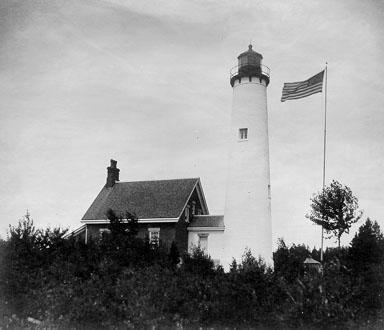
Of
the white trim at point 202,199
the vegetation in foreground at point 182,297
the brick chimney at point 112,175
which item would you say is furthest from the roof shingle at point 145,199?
the vegetation in foreground at point 182,297

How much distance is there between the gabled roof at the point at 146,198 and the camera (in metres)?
31.3

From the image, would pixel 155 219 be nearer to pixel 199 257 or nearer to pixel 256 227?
pixel 256 227

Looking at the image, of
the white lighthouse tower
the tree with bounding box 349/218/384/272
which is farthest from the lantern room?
the tree with bounding box 349/218/384/272

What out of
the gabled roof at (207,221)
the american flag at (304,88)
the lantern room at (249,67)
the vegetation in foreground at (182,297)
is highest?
the lantern room at (249,67)

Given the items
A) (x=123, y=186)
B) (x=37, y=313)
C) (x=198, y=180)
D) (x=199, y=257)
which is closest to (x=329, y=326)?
(x=37, y=313)

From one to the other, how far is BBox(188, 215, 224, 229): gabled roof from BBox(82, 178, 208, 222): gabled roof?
174 cm

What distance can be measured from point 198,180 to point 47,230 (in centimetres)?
1611

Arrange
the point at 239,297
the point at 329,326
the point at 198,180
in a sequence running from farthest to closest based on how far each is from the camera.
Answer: the point at 198,180 → the point at 239,297 → the point at 329,326

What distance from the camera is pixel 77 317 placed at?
447 inches

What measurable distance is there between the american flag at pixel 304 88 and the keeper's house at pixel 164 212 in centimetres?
1058

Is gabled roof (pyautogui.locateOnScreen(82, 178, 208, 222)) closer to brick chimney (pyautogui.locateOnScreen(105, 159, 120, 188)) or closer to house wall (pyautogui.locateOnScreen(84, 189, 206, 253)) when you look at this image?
brick chimney (pyautogui.locateOnScreen(105, 159, 120, 188))

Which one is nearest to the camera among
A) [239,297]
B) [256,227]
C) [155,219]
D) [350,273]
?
[239,297]

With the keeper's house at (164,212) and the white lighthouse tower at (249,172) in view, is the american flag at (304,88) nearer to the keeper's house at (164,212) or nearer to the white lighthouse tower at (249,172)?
the white lighthouse tower at (249,172)

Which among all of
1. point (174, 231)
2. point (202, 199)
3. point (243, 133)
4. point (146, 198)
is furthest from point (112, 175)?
point (243, 133)
